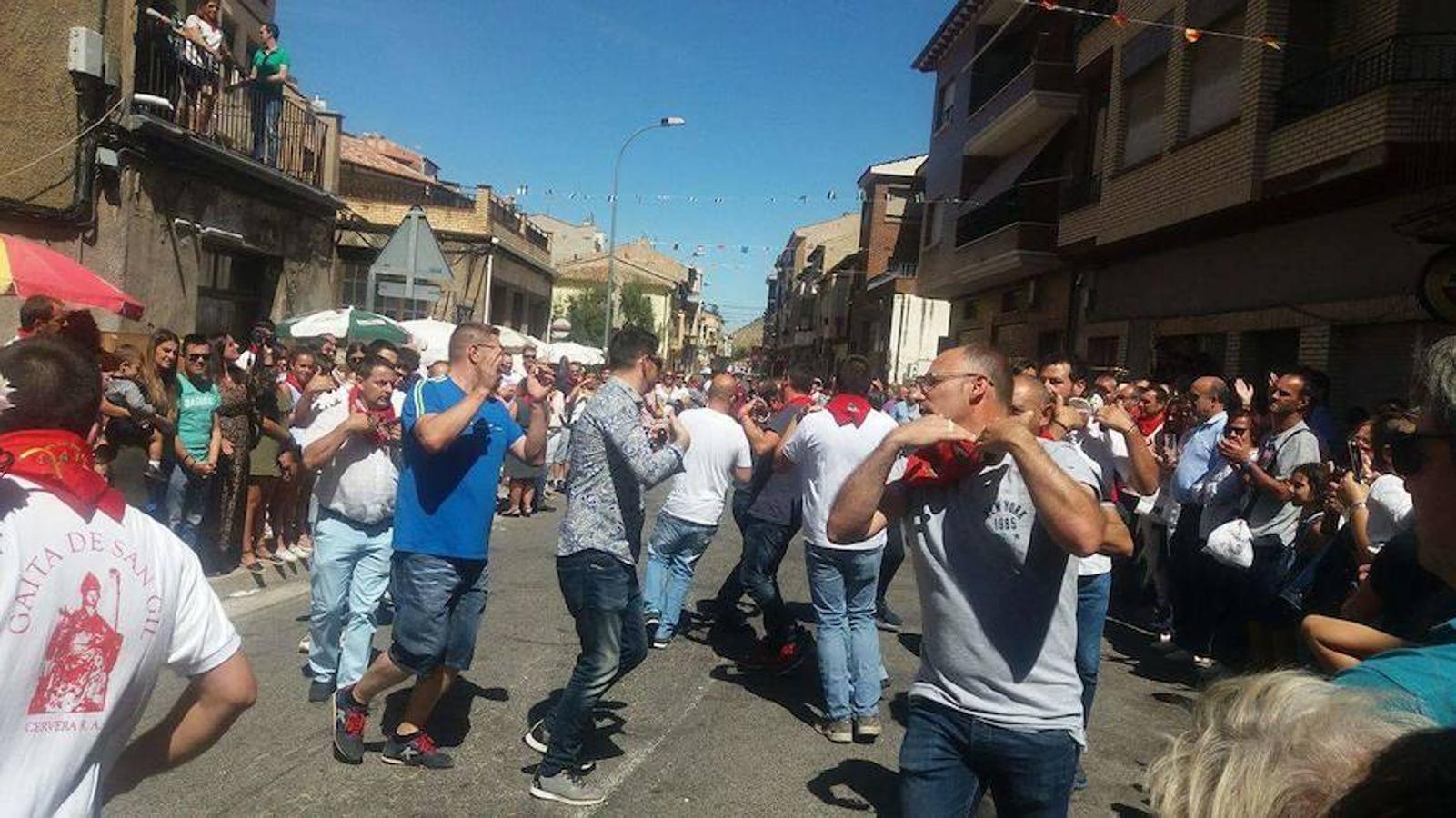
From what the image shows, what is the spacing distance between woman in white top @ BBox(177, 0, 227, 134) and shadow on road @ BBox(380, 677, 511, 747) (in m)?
10.3

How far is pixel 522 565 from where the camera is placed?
9.84 m

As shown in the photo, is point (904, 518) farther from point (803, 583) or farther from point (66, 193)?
point (66, 193)

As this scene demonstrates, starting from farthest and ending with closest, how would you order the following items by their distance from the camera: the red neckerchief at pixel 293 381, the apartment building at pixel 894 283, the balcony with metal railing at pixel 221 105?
the apartment building at pixel 894 283 < the balcony with metal railing at pixel 221 105 < the red neckerchief at pixel 293 381

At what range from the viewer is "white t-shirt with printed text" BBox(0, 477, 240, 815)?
179 cm

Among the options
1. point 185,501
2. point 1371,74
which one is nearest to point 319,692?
point 185,501

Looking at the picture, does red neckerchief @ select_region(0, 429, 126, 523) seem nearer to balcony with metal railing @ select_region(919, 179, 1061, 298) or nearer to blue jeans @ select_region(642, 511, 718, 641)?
blue jeans @ select_region(642, 511, 718, 641)

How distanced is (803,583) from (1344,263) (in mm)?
7039

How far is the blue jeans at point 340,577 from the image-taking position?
528cm

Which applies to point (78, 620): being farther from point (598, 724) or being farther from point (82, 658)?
point (598, 724)

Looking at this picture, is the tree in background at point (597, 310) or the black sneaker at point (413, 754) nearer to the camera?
the black sneaker at point (413, 754)

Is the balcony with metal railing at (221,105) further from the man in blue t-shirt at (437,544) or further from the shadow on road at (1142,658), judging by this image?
the shadow on road at (1142,658)

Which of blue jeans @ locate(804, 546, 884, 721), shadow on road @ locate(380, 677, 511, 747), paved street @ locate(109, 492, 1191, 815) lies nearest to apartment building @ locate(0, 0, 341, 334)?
paved street @ locate(109, 492, 1191, 815)

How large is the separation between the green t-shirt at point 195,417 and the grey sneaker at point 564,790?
5087 millimetres

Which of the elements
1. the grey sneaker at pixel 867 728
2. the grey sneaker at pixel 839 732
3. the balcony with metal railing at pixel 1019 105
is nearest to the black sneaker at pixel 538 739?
the grey sneaker at pixel 839 732
